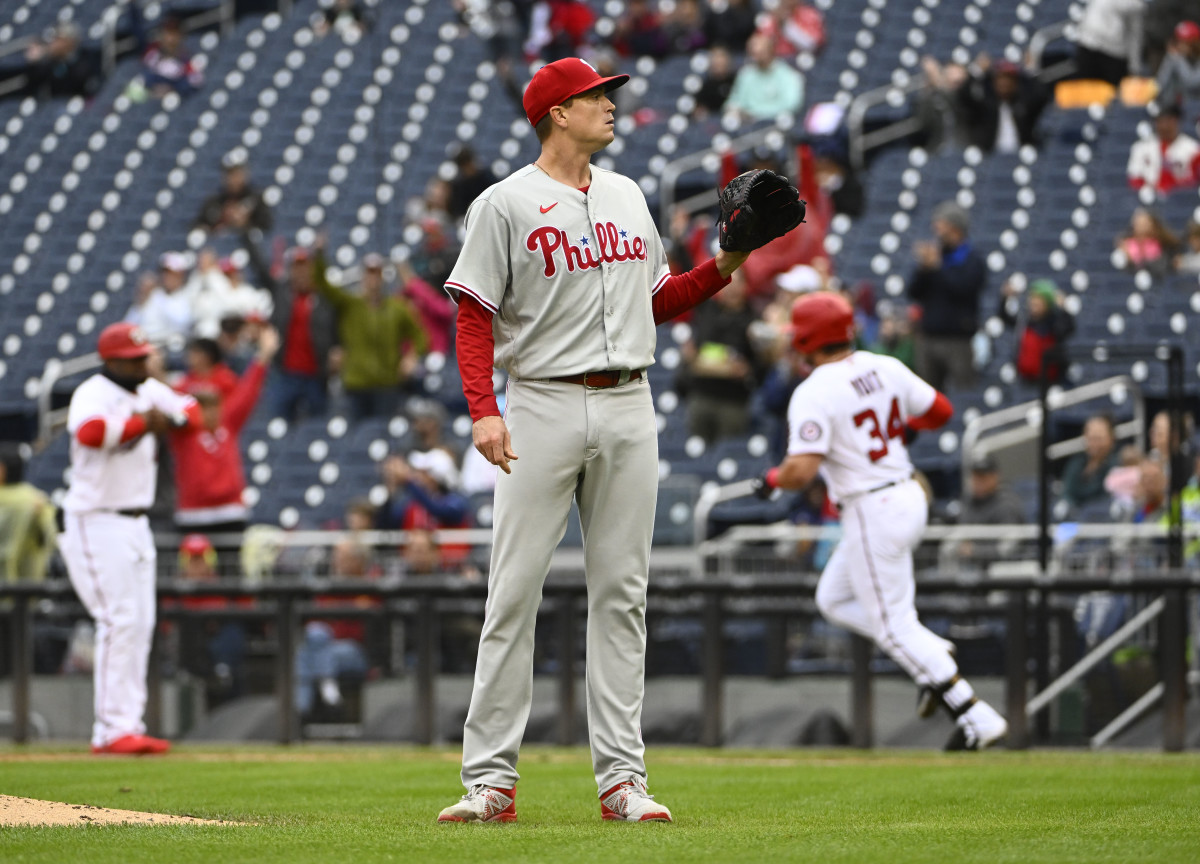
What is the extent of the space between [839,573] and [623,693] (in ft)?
9.78

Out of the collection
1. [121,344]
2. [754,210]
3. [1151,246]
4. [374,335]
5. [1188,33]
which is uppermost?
[1188,33]

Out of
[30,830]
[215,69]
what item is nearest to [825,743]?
[30,830]

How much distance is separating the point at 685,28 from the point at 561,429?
1448cm

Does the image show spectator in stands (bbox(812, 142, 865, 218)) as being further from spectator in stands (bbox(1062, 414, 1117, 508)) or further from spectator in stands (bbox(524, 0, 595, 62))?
spectator in stands (bbox(1062, 414, 1117, 508))

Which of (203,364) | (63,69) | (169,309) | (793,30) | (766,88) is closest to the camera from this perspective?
(203,364)

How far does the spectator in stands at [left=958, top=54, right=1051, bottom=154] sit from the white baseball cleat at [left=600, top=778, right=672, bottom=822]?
1187 centimetres

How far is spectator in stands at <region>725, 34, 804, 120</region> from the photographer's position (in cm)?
1720

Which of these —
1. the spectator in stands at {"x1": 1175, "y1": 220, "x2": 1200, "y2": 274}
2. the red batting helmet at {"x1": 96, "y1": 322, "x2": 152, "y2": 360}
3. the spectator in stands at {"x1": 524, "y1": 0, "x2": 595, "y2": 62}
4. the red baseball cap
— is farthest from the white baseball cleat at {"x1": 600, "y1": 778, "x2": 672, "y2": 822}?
the spectator in stands at {"x1": 524, "y1": 0, "x2": 595, "y2": 62}

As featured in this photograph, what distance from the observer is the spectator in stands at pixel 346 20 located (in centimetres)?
2094

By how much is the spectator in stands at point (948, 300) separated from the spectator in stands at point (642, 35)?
6.22m

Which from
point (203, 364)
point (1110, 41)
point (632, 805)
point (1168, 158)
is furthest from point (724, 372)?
point (632, 805)

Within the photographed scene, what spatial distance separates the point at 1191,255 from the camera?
13656mm

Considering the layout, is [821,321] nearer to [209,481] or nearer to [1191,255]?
[209,481]

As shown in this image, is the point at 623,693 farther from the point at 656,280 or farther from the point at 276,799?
the point at 276,799
